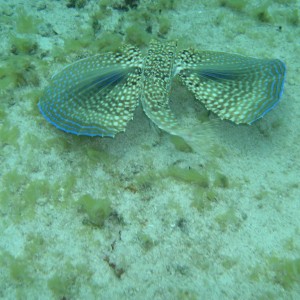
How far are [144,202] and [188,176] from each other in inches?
25.6

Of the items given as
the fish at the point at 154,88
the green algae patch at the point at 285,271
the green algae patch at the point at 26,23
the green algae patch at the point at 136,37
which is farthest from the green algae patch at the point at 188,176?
the green algae patch at the point at 26,23

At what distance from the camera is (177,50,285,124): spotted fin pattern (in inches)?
172

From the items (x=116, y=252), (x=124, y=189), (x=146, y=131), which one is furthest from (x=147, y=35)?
(x=116, y=252)

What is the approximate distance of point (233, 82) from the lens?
15.4 ft

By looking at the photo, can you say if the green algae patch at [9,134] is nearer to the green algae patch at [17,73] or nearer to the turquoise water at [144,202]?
the turquoise water at [144,202]

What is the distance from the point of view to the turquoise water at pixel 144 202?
11.2ft

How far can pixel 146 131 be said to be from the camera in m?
4.70

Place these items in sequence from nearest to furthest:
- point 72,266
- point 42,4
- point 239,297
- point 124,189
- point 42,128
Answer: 1. point 239,297
2. point 72,266
3. point 124,189
4. point 42,128
5. point 42,4

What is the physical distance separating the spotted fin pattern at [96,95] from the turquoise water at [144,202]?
35 centimetres

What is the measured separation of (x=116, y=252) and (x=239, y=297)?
135 centimetres

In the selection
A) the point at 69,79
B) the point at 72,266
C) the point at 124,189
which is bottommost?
the point at 72,266

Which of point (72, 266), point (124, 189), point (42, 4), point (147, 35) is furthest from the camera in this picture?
point (42, 4)

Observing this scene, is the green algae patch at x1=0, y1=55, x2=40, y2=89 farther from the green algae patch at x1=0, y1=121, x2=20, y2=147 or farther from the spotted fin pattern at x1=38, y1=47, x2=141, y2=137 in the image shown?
the green algae patch at x1=0, y1=121, x2=20, y2=147

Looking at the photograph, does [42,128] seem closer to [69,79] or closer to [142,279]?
[69,79]
